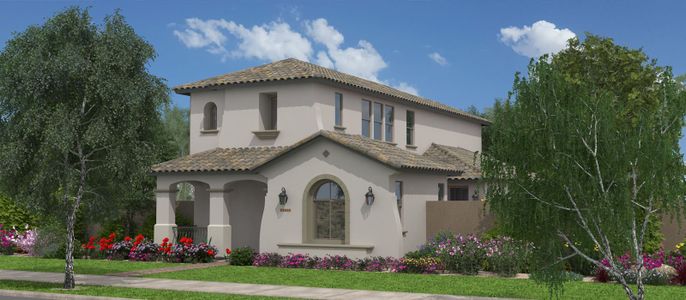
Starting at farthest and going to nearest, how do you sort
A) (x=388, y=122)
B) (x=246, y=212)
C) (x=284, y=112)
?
1. (x=388, y=122)
2. (x=246, y=212)
3. (x=284, y=112)

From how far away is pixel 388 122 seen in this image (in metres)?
32.8

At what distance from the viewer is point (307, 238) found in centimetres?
2561

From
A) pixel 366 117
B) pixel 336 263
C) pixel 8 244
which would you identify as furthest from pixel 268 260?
pixel 8 244

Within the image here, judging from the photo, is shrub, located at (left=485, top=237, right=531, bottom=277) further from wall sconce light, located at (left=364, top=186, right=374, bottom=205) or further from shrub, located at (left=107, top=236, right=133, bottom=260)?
shrub, located at (left=107, top=236, right=133, bottom=260)

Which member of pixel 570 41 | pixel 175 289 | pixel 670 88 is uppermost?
pixel 570 41

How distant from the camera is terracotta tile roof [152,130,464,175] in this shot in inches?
973

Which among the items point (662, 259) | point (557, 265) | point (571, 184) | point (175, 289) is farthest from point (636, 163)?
point (175, 289)

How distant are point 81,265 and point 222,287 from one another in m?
9.13

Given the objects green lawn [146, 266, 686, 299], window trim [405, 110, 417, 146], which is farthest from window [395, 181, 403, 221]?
window trim [405, 110, 417, 146]

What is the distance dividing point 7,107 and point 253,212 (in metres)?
12.0

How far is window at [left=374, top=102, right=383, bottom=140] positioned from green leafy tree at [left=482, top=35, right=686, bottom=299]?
19399 millimetres

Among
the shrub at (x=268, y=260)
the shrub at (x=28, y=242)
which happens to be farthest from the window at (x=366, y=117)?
the shrub at (x=28, y=242)

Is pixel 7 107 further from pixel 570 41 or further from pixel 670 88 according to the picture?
pixel 570 41

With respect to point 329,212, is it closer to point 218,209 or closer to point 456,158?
point 218,209
